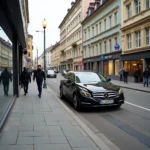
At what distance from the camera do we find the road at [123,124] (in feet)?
18.4

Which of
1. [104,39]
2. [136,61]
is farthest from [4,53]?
[104,39]

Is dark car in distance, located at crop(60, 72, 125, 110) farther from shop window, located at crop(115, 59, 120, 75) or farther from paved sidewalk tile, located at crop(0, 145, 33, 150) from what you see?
shop window, located at crop(115, 59, 120, 75)

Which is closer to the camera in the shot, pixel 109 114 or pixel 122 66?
pixel 109 114

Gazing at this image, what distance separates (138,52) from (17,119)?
2101 cm

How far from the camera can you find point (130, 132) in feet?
21.3

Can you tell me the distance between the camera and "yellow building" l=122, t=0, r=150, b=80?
25.2 meters

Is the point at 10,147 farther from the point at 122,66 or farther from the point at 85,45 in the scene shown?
the point at 85,45

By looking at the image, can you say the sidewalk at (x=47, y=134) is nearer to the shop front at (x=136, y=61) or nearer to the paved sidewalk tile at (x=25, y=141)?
the paved sidewalk tile at (x=25, y=141)

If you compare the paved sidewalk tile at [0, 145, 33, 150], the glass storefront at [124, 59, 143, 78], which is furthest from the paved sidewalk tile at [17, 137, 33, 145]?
the glass storefront at [124, 59, 143, 78]

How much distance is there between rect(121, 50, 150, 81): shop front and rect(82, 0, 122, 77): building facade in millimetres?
1658

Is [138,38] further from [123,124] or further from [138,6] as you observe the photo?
[123,124]

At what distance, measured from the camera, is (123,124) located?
24.3ft

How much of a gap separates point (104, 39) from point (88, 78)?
93.1 ft

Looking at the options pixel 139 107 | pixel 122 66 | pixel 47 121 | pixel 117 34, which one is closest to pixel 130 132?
pixel 47 121
